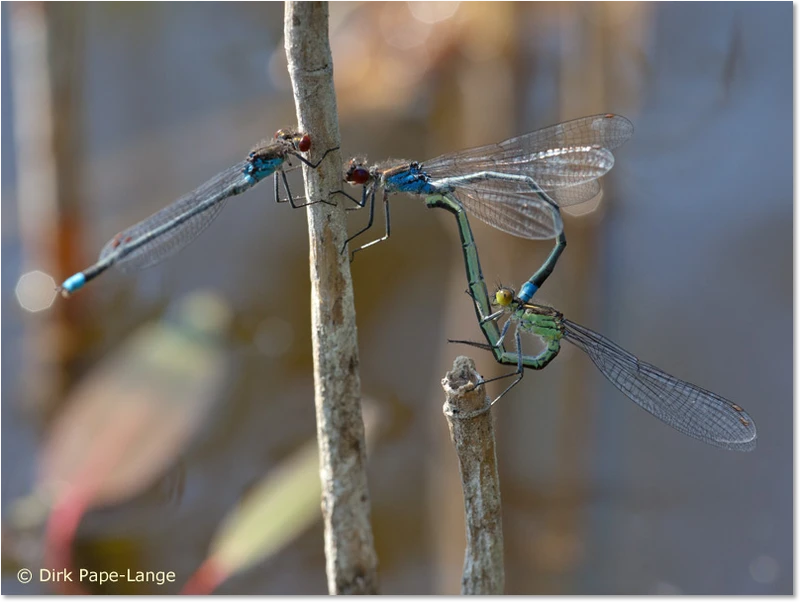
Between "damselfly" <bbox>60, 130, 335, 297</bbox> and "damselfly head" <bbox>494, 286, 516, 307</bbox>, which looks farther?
"damselfly head" <bbox>494, 286, 516, 307</bbox>

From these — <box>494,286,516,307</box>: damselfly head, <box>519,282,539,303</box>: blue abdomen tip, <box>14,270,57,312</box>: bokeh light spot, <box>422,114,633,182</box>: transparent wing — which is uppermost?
<box>14,270,57,312</box>: bokeh light spot

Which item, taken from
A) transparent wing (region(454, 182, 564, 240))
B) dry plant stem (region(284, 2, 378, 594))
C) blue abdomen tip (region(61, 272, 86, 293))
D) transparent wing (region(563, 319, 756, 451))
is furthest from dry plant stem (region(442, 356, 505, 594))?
blue abdomen tip (region(61, 272, 86, 293))

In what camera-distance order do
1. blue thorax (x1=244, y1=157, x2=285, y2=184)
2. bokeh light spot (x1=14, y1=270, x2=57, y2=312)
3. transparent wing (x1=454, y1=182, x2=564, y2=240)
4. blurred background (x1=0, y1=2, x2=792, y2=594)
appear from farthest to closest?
bokeh light spot (x1=14, y1=270, x2=57, y2=312) → blurred background (x1=0, y1=2, x2=792, y2=594) → transparent wing (x1=454, y1=182, x2=564, y2=240) → blue thorax (x1=244, y1=157, x2=285, y2=184)

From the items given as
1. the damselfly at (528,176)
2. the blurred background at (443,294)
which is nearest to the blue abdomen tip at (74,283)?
the blurred background at (443,294)

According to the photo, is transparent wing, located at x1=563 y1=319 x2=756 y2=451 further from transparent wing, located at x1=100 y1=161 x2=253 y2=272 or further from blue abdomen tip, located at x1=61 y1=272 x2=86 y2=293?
blue abdomen tip, located at x1=61 y1=272 x2=86 y2=293

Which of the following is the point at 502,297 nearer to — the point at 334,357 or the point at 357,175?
the point at 357,175

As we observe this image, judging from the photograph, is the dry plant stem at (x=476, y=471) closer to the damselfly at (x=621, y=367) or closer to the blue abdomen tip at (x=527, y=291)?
the damselfly at (x=621, y=367)

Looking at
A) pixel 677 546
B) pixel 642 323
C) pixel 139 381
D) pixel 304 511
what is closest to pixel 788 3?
pixel 642 323
